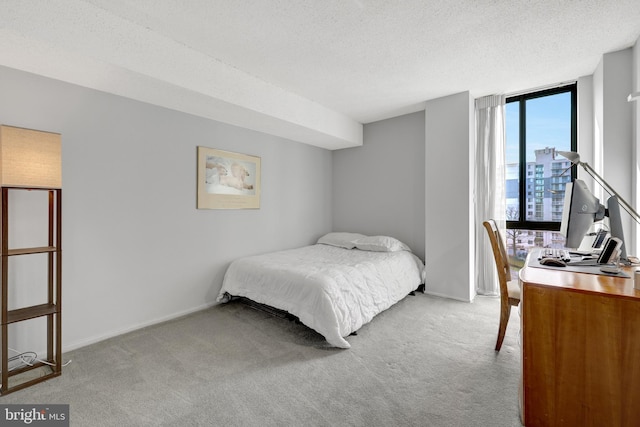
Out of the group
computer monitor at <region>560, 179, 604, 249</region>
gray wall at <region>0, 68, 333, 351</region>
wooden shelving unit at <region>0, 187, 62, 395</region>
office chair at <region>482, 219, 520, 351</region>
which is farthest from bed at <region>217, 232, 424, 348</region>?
computer monitor at <region>560, 179, 604, 249</region>

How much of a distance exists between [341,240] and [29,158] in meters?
3.31

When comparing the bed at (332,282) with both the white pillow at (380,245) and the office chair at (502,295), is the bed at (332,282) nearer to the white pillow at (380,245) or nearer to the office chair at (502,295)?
the white pillow at (380,245)

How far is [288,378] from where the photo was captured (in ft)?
6.47

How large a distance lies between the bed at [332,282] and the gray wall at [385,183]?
19.0 inches

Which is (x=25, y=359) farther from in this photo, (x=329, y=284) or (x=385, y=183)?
(x=385, y=183)

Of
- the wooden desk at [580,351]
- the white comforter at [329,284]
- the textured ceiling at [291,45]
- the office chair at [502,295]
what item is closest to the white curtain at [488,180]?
the textured ceiling at [291,45]

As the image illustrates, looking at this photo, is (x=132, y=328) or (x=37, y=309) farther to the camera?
(x=132, y=328)

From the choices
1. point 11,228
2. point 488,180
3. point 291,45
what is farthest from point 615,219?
point 11,228

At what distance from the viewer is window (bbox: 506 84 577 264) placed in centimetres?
338

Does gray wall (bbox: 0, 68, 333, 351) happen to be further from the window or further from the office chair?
the window

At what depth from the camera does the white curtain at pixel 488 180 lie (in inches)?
142

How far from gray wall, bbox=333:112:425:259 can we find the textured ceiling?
0.98m

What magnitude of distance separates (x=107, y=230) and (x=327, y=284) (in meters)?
2.00

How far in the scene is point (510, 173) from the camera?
3.73 m
